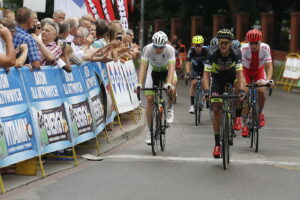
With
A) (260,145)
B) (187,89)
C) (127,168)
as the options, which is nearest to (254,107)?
(260,145)

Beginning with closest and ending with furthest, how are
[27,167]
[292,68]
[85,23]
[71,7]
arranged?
[27,167]
[85,23]
[71,7]
[292,68]

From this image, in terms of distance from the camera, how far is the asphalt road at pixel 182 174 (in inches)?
359

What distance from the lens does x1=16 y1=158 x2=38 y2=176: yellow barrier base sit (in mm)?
10305

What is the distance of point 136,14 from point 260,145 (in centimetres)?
6380

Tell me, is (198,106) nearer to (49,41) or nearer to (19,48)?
(49,41)

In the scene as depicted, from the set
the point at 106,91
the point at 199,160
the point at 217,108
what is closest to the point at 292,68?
the point at 106,91

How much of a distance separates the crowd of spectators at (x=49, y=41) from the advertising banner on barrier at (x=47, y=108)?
0.20m

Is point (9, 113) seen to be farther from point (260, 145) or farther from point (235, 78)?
point (260, 145)

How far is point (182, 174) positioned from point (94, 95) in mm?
2990

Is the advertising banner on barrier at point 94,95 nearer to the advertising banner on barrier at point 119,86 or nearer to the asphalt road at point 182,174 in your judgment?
the asphalt road at point 182,174

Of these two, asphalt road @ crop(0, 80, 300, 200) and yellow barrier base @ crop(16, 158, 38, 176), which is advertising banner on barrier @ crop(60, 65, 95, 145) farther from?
yellow barrier base @ crop(16, 158, 38, 176)

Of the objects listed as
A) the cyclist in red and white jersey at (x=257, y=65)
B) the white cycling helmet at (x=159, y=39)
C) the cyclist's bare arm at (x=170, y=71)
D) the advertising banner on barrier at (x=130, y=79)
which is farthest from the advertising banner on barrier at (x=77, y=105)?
the advertising banner on barrier at (x=130, y=79)

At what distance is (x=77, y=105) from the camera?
11805 mm

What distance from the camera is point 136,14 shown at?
77125 millimetres
